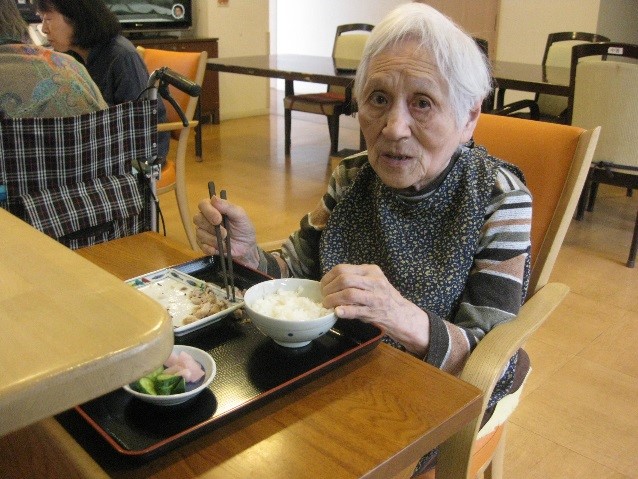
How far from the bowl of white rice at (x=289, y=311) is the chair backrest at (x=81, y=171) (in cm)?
89

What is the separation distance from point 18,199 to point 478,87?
118 cm

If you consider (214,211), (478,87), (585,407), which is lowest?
(585,407)

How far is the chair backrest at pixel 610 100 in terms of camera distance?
304cm

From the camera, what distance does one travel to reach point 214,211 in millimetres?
1174

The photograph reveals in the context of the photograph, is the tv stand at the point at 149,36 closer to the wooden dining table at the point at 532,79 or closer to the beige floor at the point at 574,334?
the beige floor at the point at 574,334

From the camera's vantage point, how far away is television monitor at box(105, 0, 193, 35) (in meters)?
5.82

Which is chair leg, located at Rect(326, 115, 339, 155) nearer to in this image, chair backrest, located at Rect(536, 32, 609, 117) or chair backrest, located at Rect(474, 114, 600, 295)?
chair backrest, located at Rect(536, 32, 609, 117)

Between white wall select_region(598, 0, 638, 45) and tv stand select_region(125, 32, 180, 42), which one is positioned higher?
white wall select_region(598, 0, 638, 45)

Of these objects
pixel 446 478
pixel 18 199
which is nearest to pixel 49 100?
pixel 18 199

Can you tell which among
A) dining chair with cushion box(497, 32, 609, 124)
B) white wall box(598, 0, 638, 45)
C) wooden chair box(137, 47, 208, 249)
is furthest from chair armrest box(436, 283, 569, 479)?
white wall box(598, 0, 638, 45)

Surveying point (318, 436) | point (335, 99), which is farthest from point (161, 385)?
point (335, 99)

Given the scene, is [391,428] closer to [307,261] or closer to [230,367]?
[230,367]

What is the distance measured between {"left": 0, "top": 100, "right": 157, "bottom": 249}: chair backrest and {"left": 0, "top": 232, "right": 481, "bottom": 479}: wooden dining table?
3.07ft

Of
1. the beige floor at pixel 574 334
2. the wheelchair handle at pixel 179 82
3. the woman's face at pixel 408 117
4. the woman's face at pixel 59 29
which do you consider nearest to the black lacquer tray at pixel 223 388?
the woman's face at pixel 408 117
